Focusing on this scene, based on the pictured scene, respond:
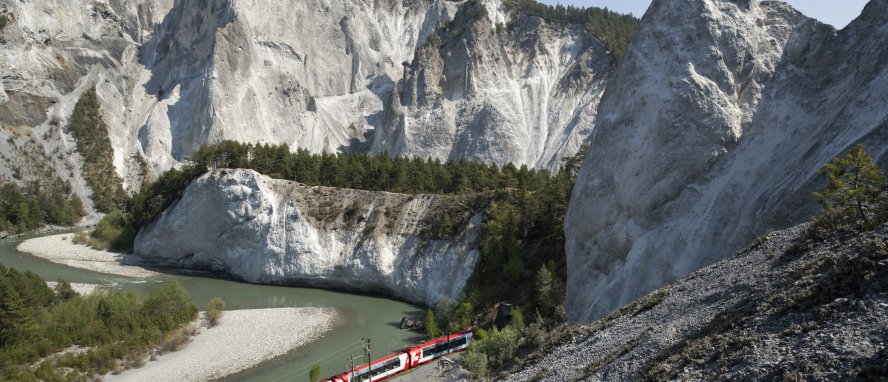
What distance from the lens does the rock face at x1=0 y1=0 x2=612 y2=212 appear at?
9056cm

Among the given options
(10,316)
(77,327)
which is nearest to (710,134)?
(77,327)

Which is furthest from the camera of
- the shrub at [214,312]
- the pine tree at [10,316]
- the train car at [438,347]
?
the shrub at [214,312]

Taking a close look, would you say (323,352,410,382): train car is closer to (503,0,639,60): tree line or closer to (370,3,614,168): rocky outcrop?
(370,3,614,168): rocky outcrop

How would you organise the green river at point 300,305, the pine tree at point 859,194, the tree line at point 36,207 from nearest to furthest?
the pine tree at point 859,194
the green river at point 300,305
the tree line at point 36,207

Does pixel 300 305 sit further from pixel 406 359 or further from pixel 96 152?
pixel 96 152

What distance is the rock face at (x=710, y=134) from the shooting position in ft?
68.9

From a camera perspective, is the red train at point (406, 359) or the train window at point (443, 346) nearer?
the red train at point (406, 359)

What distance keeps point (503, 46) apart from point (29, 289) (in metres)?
73.9

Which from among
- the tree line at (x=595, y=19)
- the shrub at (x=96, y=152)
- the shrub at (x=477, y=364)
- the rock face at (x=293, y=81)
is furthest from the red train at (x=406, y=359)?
the shrub at (x=96, y=152)

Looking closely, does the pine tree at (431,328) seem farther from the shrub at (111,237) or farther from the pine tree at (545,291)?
the shrub at (111,237)

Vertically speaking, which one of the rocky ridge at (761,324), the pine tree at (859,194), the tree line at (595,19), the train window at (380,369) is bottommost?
the train window at (380,369)

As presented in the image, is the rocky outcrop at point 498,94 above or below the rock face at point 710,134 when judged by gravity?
above

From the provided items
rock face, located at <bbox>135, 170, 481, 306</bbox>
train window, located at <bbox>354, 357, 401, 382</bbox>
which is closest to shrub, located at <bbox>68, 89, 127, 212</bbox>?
rock face, located at <bbox>135, 170, 481, 306</bbox>

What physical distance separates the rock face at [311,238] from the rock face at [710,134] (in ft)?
59.2
